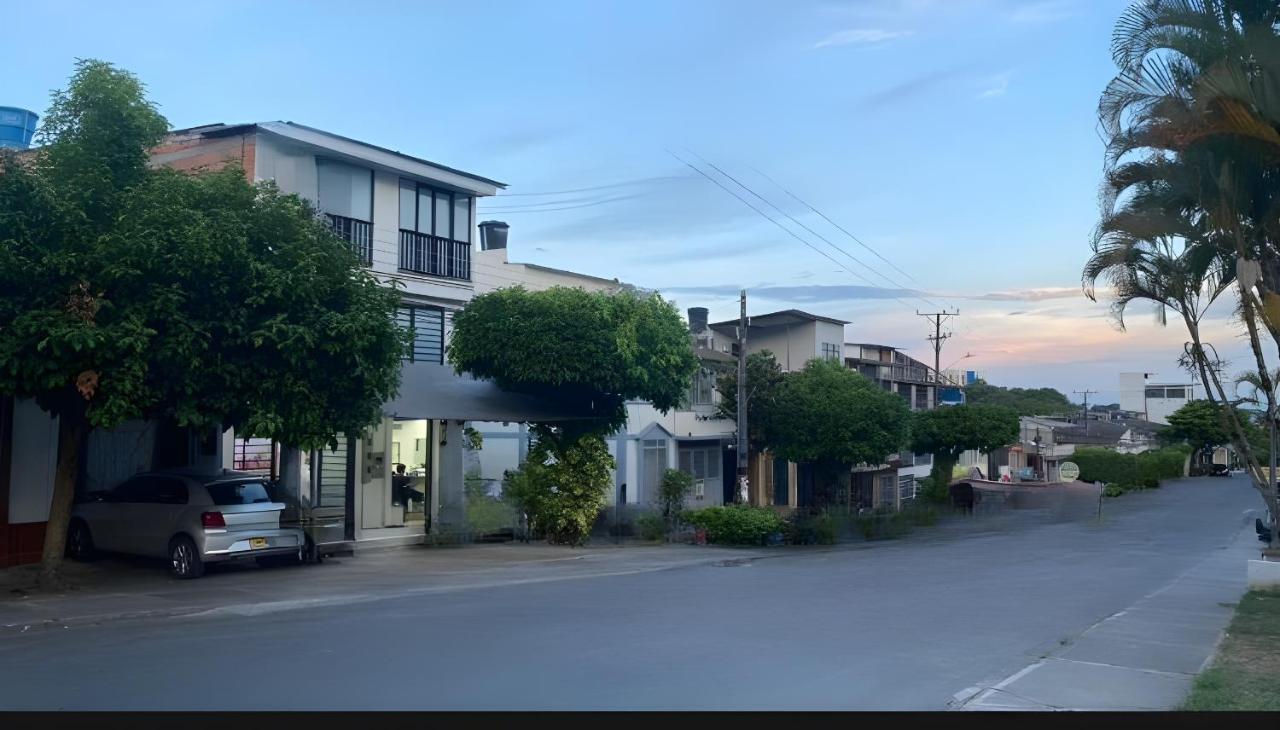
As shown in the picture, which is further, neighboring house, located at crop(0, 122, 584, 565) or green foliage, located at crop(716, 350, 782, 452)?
green foliage, located at crop(716, 350, 782, 452)

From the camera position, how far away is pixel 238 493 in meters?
17.0

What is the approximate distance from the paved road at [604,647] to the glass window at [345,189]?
10.5 m

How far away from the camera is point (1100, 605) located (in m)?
15.2

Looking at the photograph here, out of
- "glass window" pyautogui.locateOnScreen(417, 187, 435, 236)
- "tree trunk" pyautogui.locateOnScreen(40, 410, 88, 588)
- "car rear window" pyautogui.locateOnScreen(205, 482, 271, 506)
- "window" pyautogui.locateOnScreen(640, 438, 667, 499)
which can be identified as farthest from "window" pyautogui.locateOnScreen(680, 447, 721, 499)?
"tree trunk" pyautogui.locateOnScreen(40, 410, 88, 588)

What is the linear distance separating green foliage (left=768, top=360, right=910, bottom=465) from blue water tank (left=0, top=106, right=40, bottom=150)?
24938 mm

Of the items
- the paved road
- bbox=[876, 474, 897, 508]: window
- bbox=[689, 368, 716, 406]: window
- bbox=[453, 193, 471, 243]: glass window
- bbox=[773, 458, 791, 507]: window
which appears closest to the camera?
the paved road

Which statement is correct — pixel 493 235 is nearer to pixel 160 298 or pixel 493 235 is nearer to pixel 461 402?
pixel 461 402

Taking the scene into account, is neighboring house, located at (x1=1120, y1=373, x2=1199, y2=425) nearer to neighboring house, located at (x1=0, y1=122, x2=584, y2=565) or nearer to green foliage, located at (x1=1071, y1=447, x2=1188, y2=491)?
green foliage, located at (x1=1071, y1=447, x2=1188, y2=491)

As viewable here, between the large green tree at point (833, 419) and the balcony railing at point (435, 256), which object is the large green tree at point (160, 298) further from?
the large green tree at point (833, 419)

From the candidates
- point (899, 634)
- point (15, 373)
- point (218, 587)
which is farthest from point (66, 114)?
point (899, 634)

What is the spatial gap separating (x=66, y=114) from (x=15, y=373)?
3641 mm

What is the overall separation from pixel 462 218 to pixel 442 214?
2.36 ft

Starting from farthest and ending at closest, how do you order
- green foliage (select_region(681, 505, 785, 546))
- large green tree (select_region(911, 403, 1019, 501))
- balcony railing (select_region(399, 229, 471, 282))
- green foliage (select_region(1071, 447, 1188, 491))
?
green foliage (select_region(1071, 447, 1188, 491)), large green tree (select_region(911, 403, 1019, 501)), green foliage (select_region(681, 505, 785, 546)), balcony railing (select_region(399, 229, 471, 282))

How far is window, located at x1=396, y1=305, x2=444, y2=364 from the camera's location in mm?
25484
